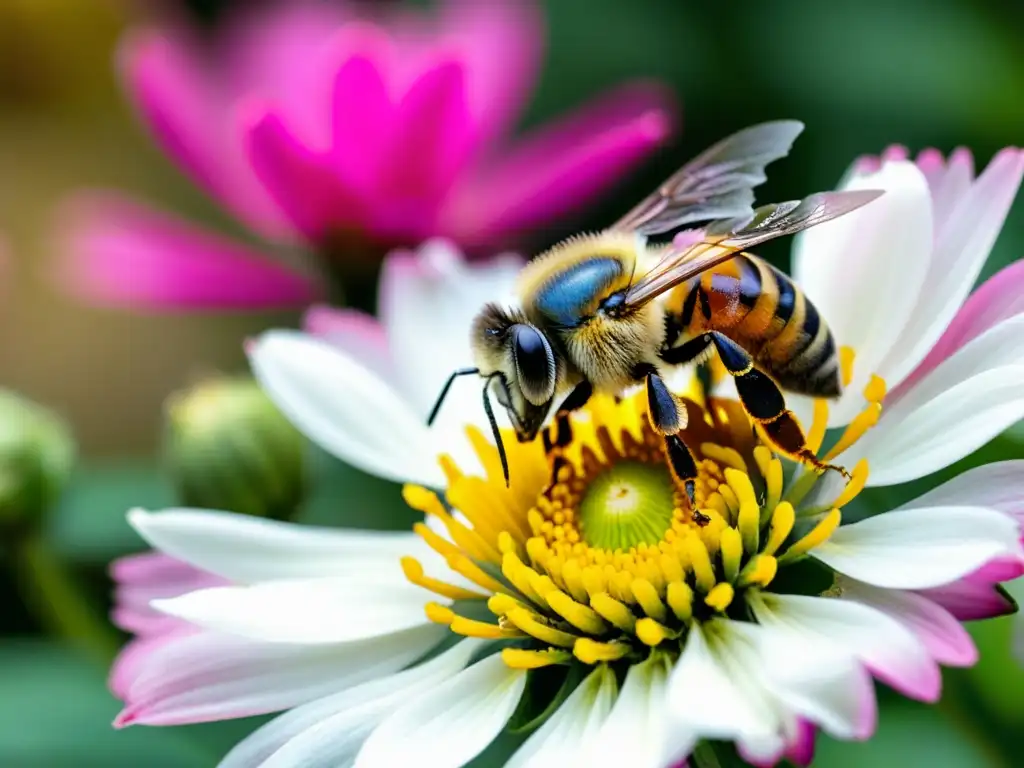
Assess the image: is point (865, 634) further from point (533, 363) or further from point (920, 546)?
point (533, 363)

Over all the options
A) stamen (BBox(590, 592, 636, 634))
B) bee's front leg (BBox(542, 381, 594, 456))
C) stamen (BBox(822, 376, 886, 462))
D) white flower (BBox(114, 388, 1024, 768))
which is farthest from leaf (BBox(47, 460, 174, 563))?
stamen (BBox(822, 376, 886, 462))

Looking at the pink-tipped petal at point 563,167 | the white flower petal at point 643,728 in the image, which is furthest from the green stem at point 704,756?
the pink-tipped petal at point 563,167

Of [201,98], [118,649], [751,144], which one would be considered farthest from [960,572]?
[201,98]

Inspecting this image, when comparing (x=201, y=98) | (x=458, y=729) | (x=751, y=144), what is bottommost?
(x=458, y=729)

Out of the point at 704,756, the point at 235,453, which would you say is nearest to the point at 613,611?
the point at 704,756

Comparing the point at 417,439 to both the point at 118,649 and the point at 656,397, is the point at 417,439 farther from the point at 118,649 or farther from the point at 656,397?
the point at 118,649

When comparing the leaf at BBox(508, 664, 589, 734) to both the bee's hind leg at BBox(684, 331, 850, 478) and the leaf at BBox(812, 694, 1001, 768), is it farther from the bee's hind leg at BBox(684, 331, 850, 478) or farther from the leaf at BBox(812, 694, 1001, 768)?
the leaf at BBox(812, 694, 1001, 768)

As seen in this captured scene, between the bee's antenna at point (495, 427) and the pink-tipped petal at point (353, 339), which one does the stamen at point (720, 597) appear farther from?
the pink-tipped petal at point (353, 339)
